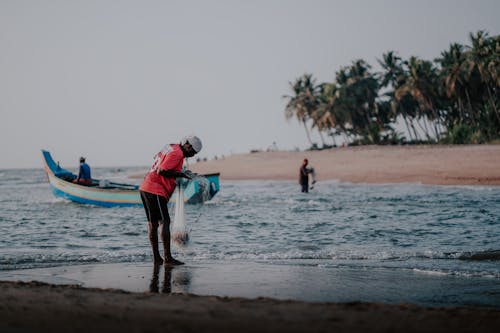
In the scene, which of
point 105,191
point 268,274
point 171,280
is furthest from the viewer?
point 105,191

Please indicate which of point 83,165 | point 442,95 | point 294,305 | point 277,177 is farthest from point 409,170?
point 294,305

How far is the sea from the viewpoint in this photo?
5.75 m

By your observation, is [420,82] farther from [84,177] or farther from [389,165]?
[84,177]

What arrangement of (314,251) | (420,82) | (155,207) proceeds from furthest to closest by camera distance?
(420,82), (314,251), (155,207)

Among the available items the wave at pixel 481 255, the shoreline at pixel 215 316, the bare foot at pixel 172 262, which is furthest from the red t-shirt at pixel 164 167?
the wave at pixel 481 255

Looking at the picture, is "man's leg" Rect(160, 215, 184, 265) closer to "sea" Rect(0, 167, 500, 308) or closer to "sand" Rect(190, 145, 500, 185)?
"sea" Rect(0, 167, 500, 308)

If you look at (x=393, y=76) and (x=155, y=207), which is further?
(x=393, y=76)

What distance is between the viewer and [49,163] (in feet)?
82.4

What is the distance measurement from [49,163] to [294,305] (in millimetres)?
23114

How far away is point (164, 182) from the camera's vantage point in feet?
25.0

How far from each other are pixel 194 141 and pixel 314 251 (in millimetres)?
3176

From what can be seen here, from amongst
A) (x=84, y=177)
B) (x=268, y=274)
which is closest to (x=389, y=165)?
Result: (x=84, y=177)

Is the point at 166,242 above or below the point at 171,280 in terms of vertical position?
above

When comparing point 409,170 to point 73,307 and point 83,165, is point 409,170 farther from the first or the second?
point 73,307
